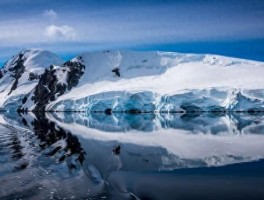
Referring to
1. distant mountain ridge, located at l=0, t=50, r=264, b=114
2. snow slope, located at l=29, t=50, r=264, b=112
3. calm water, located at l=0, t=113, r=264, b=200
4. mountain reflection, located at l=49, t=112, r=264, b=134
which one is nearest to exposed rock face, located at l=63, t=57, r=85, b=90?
distant mountain ridge, located at l=0, t=50, r=264, b=114

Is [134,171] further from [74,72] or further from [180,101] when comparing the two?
[74,72]

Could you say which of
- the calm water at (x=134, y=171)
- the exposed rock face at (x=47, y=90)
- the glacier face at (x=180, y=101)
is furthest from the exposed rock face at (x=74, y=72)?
the calm water at (x=134, y=171)

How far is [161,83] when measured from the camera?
12238cm

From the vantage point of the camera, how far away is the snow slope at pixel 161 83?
96562 millimetres

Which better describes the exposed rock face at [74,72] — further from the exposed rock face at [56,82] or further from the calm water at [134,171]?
the calm water at [134,171]

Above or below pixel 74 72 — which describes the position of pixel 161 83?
below

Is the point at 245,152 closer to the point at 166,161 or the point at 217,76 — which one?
the point at 166,161

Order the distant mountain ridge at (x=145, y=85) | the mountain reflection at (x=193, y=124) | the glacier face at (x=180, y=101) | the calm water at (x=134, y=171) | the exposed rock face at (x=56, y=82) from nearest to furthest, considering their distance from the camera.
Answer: the calm water at (x=134, y=171) → the mountain reflection at (x=193, y=124) → the glacier face at (x=180, y=101) → the distant mountain ridge at (x=145, y=85) → the exposed rock face at (x=56, y=82)

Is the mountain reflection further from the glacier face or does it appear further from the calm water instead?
the glacier face

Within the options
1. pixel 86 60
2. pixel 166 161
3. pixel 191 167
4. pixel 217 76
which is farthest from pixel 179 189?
pixel 86 60

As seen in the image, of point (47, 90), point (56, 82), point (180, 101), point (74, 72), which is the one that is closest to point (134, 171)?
point (180, 101)

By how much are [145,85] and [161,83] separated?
5.21 meters

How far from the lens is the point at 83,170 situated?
68.7 feet

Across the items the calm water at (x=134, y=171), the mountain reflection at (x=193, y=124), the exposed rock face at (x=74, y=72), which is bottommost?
the calm water at (x=134, y=171)
